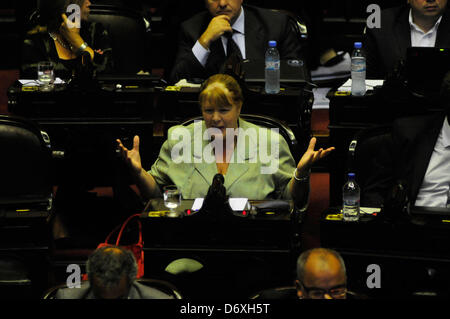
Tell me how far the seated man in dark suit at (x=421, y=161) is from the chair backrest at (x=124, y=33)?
5.59 ft

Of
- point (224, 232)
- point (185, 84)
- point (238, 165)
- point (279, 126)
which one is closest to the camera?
point (224, 232)

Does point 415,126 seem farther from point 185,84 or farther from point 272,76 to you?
point 185,84

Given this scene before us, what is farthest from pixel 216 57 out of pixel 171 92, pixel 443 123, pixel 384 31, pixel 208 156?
pixel 443 123

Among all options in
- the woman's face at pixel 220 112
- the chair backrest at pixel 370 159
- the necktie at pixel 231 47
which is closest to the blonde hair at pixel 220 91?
the woman's face at pixel 220 112

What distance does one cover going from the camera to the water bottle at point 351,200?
9.84ft

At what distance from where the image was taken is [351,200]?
10.1ft

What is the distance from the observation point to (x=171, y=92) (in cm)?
397

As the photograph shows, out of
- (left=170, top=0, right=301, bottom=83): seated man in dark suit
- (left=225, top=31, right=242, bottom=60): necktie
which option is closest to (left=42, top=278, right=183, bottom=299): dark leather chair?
(left=170, top=0, right=301, bottom=83): seated man in dark suit

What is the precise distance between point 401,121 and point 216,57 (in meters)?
1.28

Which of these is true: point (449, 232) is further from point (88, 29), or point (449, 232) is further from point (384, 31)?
point (88, 29)

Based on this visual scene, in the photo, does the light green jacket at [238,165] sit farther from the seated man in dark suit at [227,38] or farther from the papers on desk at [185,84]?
the seated man in dark suit at [227,38]

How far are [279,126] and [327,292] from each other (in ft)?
3.79

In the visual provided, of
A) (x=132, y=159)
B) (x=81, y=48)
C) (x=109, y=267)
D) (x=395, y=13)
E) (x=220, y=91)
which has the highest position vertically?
(x=395, y=13)

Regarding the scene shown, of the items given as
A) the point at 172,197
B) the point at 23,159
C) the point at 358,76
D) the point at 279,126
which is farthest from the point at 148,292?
the point at 358,76
